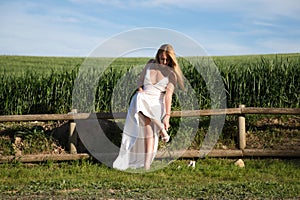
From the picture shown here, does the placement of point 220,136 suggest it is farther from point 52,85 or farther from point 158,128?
point 52,85

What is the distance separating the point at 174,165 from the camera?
26.5 ft

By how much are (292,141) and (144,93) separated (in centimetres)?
350

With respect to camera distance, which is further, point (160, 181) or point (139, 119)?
point (139, 119)

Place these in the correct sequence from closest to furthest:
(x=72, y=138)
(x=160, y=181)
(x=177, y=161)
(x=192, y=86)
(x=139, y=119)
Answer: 1. (x=160, y=181)
2. (x=139, y=119)
3. (x=177, y=161)
4. (x=72, y=138)
5. (x=192, y=86)

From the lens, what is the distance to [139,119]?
25.2 feet

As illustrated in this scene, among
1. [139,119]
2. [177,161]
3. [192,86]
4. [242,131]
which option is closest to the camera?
[139,119]

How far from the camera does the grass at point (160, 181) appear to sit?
598 centimetres

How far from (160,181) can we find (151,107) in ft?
4.42

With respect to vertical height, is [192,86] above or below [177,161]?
above

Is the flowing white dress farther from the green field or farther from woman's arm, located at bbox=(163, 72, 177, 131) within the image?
the green field

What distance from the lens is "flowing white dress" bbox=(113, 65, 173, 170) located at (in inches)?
299

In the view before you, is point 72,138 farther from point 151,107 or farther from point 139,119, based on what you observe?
point 151,107

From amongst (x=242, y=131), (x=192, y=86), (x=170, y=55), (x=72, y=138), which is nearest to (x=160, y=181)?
(x=170, y=55)

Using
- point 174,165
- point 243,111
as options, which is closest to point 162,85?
point 174,165
